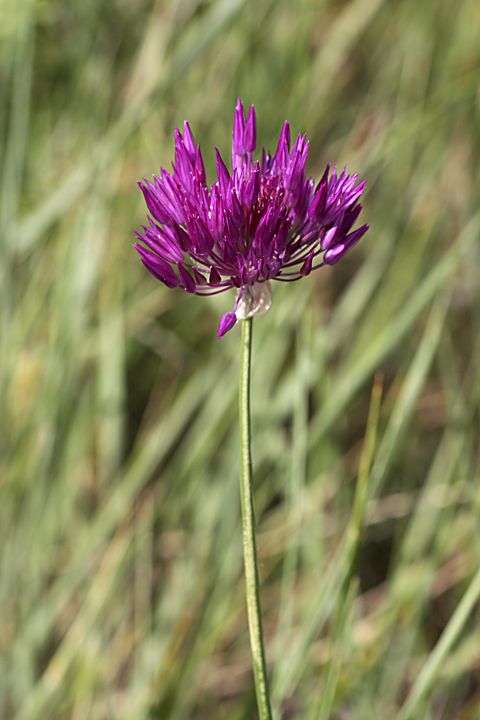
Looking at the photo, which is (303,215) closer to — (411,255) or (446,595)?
(411,255)

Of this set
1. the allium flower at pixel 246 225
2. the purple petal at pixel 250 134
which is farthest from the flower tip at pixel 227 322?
the purple petal at pixel 250 134

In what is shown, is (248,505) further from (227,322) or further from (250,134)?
(250,134)

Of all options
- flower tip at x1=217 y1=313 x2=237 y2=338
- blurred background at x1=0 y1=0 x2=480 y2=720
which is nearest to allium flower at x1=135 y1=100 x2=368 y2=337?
flower tip at x1=217 y1=313 x2=237 y2=338

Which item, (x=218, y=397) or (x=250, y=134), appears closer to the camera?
(x=250, y=134)

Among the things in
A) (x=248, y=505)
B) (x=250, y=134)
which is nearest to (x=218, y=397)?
(x=250, y=134)

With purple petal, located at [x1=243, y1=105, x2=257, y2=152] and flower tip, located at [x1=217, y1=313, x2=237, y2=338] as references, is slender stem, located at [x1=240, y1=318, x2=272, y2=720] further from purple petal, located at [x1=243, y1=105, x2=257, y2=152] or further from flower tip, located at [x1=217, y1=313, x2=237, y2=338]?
purple petal, located at [x1=243, y1=105, x2=257, y2=152]

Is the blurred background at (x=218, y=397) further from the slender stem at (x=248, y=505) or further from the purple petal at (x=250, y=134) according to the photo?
the purple petal at (x=250, y=134)
